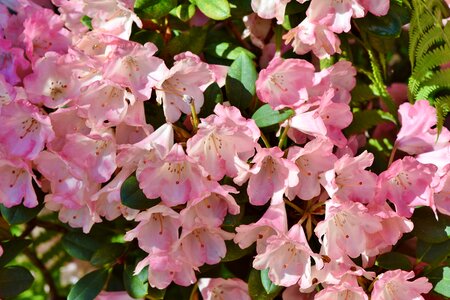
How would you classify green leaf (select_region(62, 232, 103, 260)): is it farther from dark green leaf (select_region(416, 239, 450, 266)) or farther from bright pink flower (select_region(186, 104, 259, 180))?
dark green leaf (select_region(416, 239, 450, 266))

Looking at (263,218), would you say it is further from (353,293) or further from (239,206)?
(353,293)

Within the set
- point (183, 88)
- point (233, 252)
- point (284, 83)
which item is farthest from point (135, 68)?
point (233, 252)

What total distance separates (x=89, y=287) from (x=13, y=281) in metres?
0.11

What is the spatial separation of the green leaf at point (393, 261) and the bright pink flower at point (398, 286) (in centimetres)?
5

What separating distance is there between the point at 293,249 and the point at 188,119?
0.21m

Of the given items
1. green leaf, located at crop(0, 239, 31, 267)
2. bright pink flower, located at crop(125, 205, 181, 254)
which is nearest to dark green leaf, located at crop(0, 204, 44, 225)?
green leaf, located at crop(0, 239, 31, 267)

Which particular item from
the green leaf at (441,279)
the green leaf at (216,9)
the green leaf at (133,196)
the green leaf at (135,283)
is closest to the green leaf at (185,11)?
the green leaf at (216,9)

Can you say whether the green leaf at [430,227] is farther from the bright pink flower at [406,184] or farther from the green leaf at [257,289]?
the green leaf at [257,289]

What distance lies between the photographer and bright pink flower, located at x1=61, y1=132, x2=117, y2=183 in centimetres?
101

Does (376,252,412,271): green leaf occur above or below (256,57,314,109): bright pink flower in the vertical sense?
below

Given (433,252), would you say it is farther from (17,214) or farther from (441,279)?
(17,214)

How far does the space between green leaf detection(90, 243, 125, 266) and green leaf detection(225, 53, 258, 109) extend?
28 centimetres

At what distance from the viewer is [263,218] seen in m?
1.01

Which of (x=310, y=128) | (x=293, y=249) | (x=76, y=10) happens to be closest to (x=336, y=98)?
(x=310, y=128)
